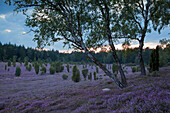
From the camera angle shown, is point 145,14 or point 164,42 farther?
point 164,42

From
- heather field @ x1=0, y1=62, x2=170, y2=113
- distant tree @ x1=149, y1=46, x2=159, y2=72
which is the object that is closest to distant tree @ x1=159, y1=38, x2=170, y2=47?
distant tree @ x1=149, y1=46, x2=159, y2=72

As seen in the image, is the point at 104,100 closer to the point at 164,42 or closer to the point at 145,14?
the point at 145,14

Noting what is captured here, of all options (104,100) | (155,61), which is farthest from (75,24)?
(155,61)

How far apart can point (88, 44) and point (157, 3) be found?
1159 centimetres

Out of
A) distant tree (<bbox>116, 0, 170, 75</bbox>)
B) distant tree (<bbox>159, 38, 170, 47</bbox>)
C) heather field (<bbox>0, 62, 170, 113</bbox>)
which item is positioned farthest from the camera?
distant tree (<bbox>159, 38, 170, 47</bbox>)

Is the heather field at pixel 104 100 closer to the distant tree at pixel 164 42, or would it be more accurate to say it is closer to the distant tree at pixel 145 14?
the distant tree at pixel 145 14

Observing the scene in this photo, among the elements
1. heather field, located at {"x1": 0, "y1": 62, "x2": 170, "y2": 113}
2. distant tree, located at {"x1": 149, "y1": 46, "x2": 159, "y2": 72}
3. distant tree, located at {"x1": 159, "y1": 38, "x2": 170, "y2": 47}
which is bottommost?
heather field, located at {"x1": 0, "y1": 62, "x2": 170, "y2": 113}

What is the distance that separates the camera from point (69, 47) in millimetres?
9688

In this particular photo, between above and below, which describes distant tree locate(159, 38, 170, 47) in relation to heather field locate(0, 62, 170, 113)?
above

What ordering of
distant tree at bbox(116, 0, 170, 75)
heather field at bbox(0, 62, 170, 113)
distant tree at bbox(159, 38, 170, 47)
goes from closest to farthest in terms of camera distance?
heather field at bbox(0, 62, 170, 113) → distant tree at bbox(116, 0, 170, 75) → distant tree at bbox(159, 38, 170, 47)

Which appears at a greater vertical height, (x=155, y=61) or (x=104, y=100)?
(x=155, y=61)

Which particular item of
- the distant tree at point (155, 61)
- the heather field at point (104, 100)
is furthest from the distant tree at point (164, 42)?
the heather field at point (104, 100)

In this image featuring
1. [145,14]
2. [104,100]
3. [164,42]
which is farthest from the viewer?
[164,42]

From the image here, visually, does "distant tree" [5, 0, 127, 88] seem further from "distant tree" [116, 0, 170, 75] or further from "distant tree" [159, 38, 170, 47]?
"distant tree" [159, 38, 170, 47]
